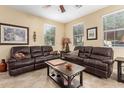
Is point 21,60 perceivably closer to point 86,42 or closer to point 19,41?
point 19,41

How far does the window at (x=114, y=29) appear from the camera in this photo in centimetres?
373

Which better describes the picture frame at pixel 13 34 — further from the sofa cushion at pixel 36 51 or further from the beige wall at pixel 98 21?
the beige wall at pixel 98 21

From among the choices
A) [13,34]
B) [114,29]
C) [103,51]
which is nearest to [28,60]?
[13,34]

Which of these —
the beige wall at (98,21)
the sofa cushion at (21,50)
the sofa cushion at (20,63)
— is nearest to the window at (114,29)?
the beige wall at (98,21)

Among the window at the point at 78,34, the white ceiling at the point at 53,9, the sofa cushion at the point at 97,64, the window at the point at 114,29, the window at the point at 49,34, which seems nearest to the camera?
the sofa cushion at the point at 97,64

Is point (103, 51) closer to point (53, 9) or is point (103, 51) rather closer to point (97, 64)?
point (97, 64)

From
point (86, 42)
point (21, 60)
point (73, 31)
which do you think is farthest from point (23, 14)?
point (86, 42)

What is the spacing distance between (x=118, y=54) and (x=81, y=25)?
253 cm

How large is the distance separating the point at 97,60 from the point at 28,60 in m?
2.55

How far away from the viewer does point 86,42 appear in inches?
203

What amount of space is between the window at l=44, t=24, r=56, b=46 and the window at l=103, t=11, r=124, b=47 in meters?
3.00

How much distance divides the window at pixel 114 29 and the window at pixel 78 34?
146 cm

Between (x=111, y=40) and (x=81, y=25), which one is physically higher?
(x=81, y=25)

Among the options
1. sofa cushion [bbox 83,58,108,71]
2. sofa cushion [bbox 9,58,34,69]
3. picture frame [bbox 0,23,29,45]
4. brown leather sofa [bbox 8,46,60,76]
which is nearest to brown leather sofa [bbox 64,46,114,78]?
sofa cushion [bbox 83,58,108,71]
